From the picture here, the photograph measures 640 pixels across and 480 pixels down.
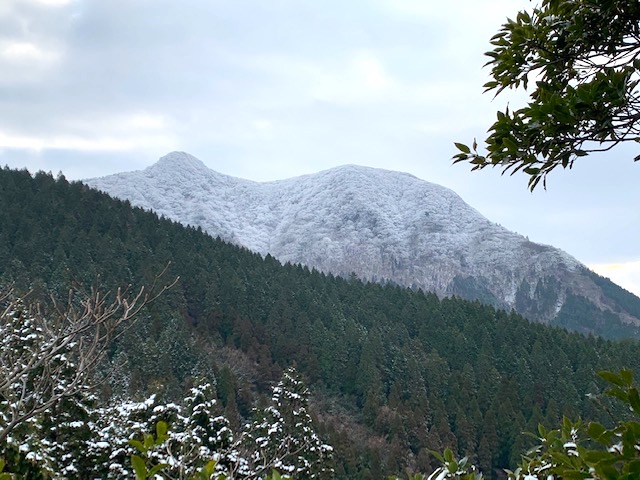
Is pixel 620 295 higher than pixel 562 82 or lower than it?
higher

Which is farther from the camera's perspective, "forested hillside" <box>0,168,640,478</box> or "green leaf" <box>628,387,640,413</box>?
"forested hillside" <box>0,168,640,478</box>

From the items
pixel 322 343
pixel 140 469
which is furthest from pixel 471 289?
pixel 140 469

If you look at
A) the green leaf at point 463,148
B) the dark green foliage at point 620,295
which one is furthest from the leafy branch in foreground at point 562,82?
the dark green foliage at point 620,295

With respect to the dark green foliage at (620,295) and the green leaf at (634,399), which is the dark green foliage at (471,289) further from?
the green leaf at (634,399)

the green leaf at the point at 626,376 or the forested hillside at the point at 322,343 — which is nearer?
the green leaf at the point at 626,376

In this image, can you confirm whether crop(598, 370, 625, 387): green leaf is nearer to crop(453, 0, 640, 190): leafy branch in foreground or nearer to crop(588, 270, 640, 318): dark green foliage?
crop(453, 0, 640, 190): leafy branch in foreground

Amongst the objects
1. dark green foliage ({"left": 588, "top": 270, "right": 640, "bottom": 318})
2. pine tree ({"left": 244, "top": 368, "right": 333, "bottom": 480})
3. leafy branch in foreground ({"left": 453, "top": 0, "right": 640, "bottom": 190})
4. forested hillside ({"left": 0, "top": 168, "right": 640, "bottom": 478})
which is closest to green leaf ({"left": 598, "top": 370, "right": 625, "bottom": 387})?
leafy branch in foreground ({"left": 453, "top": 0, "right": 640, "bottom": 190})

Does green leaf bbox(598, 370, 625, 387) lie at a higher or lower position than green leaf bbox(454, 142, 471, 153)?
lower

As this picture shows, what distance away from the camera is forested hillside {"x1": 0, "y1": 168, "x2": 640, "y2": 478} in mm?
41281

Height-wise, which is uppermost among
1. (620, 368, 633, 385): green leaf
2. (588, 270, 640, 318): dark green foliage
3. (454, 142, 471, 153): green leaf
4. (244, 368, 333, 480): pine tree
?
(588, 270, 640, 318): dark green foliage

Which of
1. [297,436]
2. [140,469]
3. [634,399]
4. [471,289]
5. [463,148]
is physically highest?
[471,289]

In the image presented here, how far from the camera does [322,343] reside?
177 feet

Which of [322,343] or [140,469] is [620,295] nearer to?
[322,343]

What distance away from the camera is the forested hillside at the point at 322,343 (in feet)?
135
